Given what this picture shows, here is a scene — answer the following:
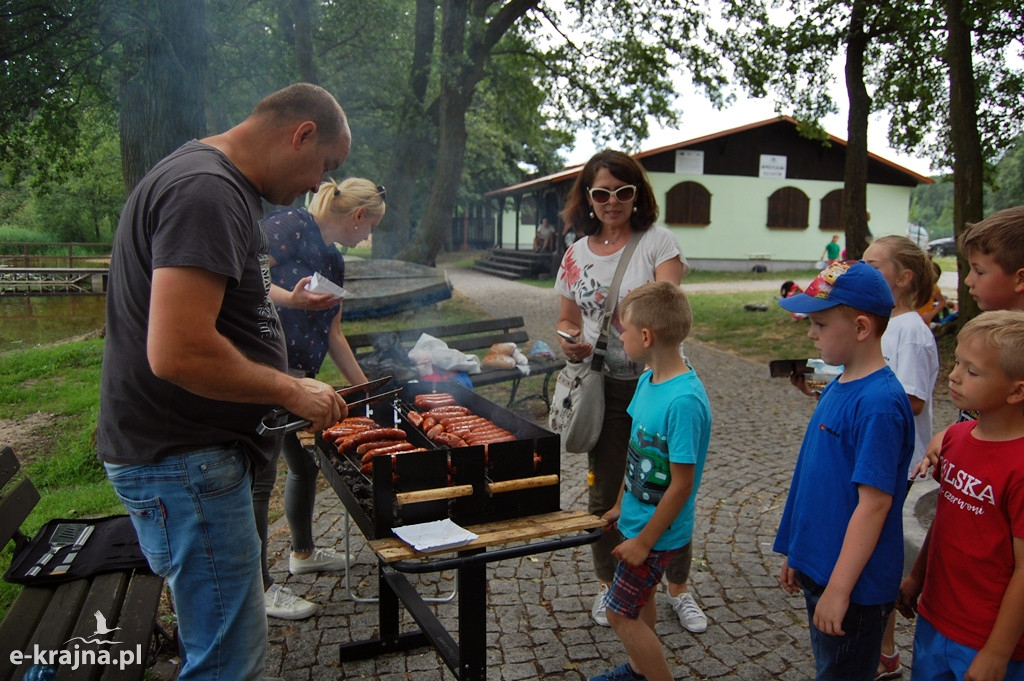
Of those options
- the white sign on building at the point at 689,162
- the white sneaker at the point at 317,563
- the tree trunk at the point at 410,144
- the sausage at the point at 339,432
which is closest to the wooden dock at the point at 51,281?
the tree trunk at the point at 410,144

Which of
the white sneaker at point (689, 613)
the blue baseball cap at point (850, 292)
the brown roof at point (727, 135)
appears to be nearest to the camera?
the blue baseball cap at point (850, 292)

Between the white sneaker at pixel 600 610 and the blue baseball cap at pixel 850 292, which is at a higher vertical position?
the blue baseball cap at pixel 850 292

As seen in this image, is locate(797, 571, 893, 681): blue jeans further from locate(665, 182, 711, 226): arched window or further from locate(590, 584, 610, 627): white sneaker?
locate(665, 182, 711, 226): arched window

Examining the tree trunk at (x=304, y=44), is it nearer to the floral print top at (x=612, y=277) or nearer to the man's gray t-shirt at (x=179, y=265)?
the floral print top at (x=612, y=277)

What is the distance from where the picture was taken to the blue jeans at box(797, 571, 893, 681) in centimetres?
209

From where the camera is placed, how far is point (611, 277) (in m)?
→ 3.23

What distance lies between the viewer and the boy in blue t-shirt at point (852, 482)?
2.00 m

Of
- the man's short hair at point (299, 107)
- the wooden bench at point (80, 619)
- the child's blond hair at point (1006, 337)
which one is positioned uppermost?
the man's short hair at point (299, 107)

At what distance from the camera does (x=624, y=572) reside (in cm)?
257

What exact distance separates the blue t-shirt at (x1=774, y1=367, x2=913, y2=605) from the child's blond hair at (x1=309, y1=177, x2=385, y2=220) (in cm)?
257

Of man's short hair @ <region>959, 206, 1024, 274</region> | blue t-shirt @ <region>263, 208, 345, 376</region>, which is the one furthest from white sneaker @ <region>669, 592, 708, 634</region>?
blue t-shirt @ <region>263, 208, 345, 376</region>

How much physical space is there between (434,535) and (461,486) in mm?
209

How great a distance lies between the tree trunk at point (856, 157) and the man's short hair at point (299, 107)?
11508 mm

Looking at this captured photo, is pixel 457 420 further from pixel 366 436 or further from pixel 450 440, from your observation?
pixel 366 436
